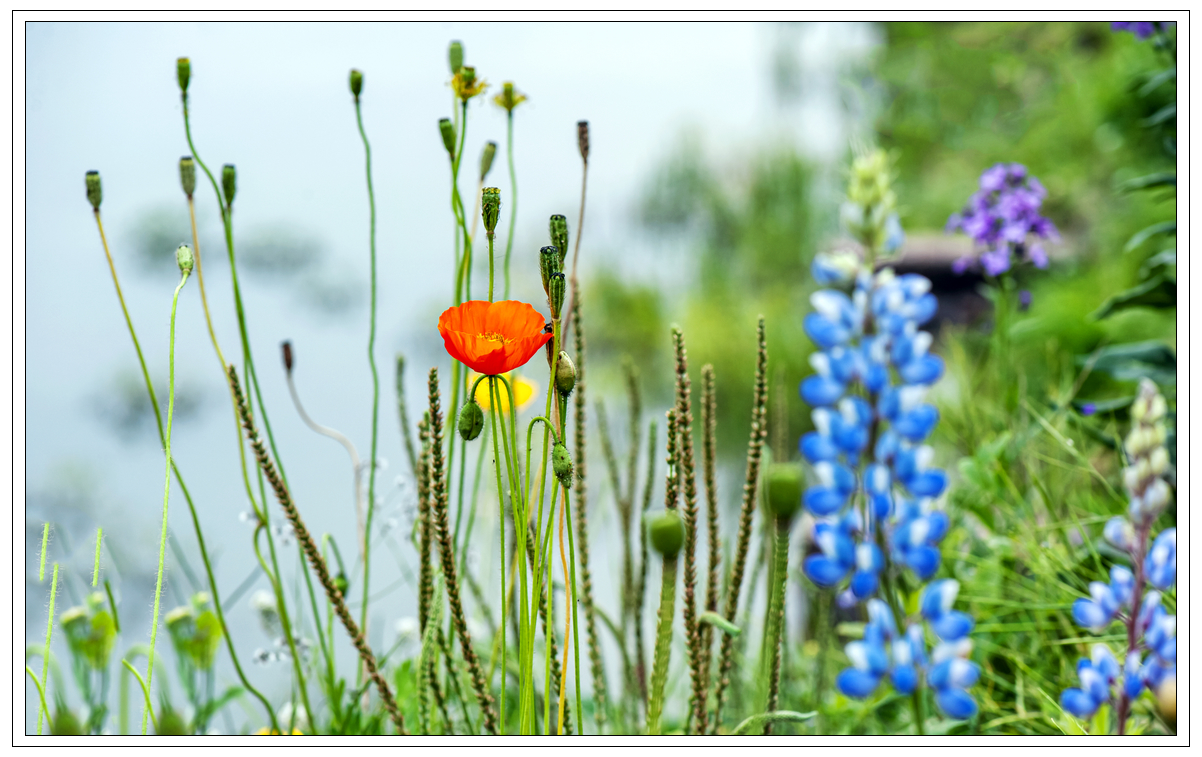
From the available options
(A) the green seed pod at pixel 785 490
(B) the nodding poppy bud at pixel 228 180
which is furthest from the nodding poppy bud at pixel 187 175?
(A) the green seed pod at pixel 785 490

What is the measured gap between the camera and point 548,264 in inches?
12.2

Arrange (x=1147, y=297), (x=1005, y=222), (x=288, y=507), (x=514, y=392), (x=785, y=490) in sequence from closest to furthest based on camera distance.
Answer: (x=785, y=490) → (x=288, y=507) → (x=514, y=392) → (x=1147, y=297) → (x=1005, y=222)

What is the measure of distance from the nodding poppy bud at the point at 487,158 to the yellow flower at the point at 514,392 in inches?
Result: 4.6

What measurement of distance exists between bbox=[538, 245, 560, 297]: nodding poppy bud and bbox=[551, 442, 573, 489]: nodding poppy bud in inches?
2.4

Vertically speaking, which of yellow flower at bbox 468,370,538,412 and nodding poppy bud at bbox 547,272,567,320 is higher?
nodding poppy bud at bbox 547,272,567,320

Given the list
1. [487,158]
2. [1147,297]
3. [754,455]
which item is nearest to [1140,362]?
[1147,297]

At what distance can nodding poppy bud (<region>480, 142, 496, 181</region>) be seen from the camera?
17.8 inches

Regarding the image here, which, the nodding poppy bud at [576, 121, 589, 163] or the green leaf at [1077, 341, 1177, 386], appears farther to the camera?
the green leaf at [1077, 341, 1177, 386]

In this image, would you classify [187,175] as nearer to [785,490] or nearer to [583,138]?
[583,138]

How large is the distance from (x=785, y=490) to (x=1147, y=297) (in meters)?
0.57

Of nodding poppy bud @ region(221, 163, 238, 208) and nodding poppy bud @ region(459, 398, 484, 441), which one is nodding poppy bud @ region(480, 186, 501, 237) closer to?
nodding poppy bud @ region(459, 398, 484, 441)

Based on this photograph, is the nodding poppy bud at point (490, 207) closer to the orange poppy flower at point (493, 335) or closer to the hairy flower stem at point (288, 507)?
the orange poppy flower at point (493, 335)

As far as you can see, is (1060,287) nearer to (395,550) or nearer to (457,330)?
(395,550)

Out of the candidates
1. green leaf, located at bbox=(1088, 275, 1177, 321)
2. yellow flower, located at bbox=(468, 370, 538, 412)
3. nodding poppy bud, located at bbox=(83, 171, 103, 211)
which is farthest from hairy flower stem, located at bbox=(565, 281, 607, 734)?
green leaf, located at bbox=(1088, 275, 1177, 321)
